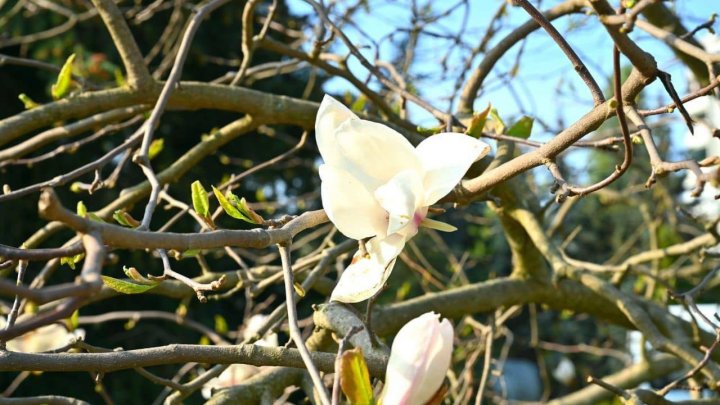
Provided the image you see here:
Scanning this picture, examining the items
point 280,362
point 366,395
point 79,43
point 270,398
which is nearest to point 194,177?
point 79,43

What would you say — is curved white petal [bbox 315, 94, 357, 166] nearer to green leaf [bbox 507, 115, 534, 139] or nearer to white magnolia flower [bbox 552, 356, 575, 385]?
green leaf [bbox 507, 115, 534, 139]

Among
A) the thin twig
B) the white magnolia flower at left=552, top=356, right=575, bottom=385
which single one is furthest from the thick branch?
the white magnolia flower at left=552, top=356, right=575, bottom=385

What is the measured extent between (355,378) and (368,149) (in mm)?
255

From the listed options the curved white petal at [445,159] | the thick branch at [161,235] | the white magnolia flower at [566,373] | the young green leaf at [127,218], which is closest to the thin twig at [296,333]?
the thick branch at [161,235]

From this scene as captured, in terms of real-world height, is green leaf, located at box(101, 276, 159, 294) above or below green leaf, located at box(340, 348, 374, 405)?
above

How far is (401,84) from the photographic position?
183cm

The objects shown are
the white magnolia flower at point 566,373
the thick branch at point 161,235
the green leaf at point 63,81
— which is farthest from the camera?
the white magnolia flower at point 566,373

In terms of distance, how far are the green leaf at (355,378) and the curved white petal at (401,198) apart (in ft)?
0.56

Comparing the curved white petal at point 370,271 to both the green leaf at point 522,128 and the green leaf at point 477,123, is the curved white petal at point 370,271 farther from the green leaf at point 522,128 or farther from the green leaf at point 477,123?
the green leaf at point 522,128

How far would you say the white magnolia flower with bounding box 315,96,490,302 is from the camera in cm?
80

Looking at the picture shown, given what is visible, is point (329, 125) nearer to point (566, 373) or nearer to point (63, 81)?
point (63, 81)

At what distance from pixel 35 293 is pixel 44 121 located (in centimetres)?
115

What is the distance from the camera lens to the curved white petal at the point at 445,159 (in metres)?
0.81

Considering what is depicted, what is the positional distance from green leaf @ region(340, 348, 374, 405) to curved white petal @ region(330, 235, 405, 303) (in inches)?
6.6
